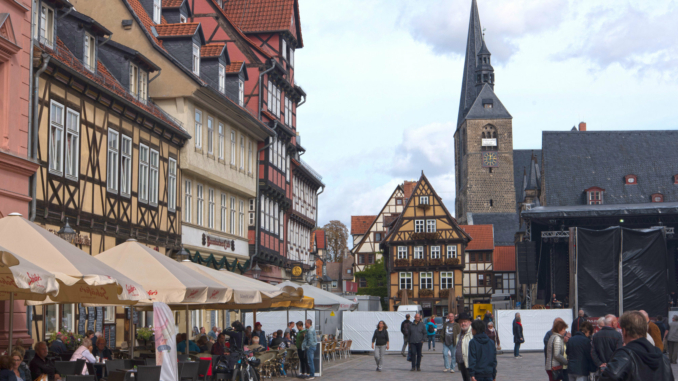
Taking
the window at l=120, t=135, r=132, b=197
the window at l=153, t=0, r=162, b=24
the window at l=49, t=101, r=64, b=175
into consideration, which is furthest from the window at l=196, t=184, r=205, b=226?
the window at l=49, t=101, r=64, b=175

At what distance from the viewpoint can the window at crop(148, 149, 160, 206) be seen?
79.7 ft

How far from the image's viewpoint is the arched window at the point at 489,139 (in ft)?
326

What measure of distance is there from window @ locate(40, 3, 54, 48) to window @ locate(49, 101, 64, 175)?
1566 millimetres

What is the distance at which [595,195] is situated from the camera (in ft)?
208

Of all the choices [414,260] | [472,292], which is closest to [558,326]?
[414,260]

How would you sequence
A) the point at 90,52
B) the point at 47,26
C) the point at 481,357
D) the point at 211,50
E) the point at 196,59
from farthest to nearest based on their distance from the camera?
1. the point at 211,50
2. the point at 196,59
3. the point at 90,52
4. the point at 47,26
5. the point at 481,357

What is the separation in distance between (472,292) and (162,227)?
166ft

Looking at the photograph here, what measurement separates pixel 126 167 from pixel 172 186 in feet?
11.8

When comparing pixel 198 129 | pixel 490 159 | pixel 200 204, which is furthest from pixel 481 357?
pixel 490 159

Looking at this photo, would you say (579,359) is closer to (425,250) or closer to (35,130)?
(35,130)

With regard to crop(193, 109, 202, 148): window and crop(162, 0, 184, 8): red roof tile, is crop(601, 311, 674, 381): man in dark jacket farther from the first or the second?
crop(162, 0, 184, 8): red roof tile

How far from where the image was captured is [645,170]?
→ 64.7 metres

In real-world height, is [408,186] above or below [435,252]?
above

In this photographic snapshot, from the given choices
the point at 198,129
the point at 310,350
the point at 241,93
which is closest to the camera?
the point at 310,350
